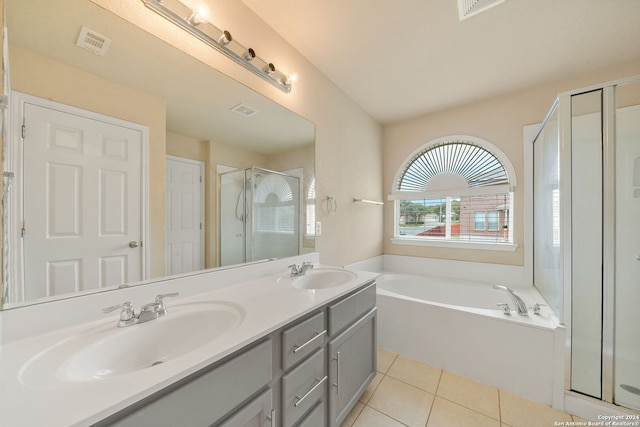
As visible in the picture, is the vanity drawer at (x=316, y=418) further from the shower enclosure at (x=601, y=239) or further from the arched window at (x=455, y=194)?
the arched window at (x=455, y=194)

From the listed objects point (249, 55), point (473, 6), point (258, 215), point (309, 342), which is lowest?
point (309, 342)

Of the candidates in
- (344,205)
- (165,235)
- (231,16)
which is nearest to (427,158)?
(344,205)

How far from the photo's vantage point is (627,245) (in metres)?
1.43

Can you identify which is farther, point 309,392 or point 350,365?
point 350,365

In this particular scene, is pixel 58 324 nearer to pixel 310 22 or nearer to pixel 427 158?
pixel 310 22

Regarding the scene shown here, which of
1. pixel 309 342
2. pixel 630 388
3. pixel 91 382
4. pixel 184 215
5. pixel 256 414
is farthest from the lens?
pixel 630 388

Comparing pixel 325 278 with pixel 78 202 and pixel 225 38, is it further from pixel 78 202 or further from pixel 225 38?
pixel 225 38

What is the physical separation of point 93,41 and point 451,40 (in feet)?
6.73

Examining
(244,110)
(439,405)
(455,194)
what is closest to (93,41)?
(244,110)

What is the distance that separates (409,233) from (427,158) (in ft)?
3.18

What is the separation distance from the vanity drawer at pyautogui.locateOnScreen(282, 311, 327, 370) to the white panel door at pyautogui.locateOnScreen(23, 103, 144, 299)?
26.7 inches

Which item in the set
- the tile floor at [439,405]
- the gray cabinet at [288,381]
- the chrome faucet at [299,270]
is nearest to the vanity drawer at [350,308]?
the gray cabinet at [288,381]

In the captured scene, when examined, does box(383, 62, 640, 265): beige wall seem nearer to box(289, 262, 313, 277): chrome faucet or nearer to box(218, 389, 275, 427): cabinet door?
→ box(289, 262, 313, 277): chrome faucet

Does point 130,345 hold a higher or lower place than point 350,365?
higher
